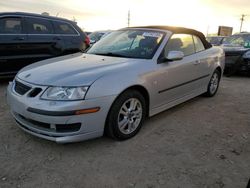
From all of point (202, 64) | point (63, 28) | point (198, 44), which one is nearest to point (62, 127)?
point (202, 64)

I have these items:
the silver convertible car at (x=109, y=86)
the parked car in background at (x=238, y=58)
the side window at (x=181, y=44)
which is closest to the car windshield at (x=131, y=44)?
the silver convertible car at (x=109, y=86)

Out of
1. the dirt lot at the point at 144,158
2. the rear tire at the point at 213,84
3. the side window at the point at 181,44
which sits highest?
the side window at the point at 181,44

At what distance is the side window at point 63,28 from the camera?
7182 millimetres

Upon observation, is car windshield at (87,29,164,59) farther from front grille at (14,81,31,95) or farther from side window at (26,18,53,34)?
side window at (26,18,53,34)

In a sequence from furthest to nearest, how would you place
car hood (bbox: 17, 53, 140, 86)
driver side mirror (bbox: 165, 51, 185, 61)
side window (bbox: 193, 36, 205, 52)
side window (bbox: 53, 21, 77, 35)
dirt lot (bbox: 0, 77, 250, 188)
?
side window (bbox: 53, 21, 77, 35), side window (bbox: 193, 36, 205, 52), driver side mirror (bbox: 165, 51, 185, 61), car hood (bbox: 17, 53, 140, 86), dirt lot (bbox: 0, 77, 250, 188)

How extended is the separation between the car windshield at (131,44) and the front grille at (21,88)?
4.64ft

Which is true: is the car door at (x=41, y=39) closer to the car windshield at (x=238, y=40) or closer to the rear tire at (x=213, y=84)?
the rear tire at (x=213, y=84)

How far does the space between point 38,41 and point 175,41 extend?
3578mm

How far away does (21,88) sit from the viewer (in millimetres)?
3592

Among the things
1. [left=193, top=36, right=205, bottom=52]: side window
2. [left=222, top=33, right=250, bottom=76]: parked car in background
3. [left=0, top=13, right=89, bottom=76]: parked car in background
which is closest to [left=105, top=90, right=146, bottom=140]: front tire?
[left=193, top=36, right=205, bottom=52]: side window

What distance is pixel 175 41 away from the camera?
15.2ft

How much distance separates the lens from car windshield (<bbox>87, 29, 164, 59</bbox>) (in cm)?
424

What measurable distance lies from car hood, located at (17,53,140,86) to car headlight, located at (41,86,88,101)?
6 centimetres

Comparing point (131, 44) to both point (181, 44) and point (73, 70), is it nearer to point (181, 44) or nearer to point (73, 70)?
point (181, 44)
